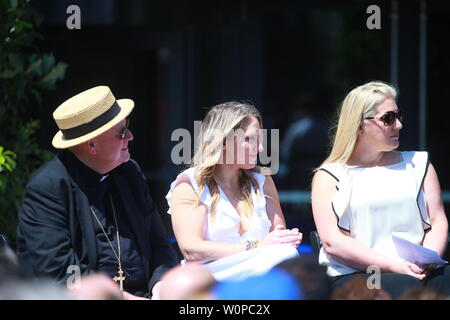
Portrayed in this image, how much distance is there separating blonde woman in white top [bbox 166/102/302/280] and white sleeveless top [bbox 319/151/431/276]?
32 centimetres

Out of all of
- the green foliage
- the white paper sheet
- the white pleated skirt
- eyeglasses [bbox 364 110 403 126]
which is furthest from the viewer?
the green foliage

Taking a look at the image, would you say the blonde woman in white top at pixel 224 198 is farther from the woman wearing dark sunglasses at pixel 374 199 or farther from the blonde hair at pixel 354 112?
the blonde hair at pixel 354 112

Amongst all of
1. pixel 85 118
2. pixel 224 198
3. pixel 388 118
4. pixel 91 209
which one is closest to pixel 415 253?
pixel 388 118

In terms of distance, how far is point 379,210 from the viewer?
3.86 meters

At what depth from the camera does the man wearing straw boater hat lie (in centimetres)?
338

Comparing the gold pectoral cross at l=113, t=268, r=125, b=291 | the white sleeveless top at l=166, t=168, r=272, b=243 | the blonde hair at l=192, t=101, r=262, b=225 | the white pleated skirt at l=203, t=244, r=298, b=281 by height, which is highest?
the blonde hair at l=192, t=101, r=262, b=225

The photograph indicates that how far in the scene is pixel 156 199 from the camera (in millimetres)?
7422

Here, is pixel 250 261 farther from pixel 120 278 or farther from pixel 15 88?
pixel 15 88

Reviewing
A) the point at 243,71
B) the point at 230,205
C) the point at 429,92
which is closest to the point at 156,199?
the point at 243,71

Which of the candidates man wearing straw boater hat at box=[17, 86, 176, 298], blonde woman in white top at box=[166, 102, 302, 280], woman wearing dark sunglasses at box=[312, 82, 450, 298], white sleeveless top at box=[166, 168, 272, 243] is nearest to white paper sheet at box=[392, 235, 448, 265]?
woman wearing dark sunglasses at box=[312, 82, 450, 298]

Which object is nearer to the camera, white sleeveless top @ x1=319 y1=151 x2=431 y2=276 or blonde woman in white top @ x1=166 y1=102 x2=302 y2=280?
blonde woman in white top @ x1=166 y1=102 x2=302 y2=280

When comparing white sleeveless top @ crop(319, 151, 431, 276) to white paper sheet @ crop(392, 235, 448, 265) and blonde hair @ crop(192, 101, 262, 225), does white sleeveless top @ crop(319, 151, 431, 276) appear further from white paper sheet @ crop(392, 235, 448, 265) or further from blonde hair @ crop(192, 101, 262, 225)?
blonde hair @ crop(192, 101, 262, 225)

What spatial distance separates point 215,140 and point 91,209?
714mm

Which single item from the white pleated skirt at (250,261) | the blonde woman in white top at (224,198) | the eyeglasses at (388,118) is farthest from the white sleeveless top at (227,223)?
the eyeglasses at (388,118)
